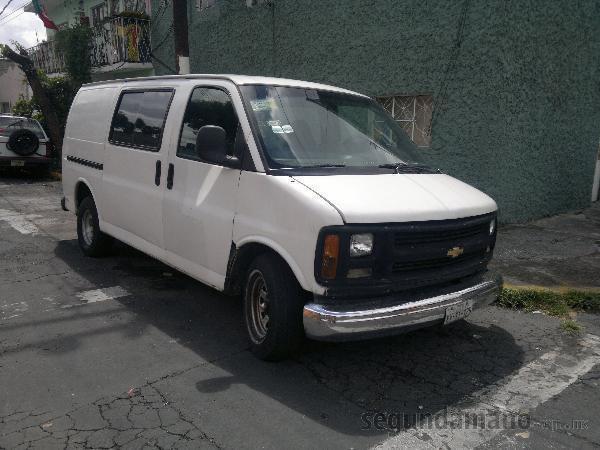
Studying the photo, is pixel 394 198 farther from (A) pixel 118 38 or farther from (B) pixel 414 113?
(A) pixel 118 38

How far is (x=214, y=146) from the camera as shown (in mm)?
3863

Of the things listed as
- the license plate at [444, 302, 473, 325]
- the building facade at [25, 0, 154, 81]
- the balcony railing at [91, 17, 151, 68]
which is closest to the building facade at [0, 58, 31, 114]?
the building facade at [25, 0, 154, 81]

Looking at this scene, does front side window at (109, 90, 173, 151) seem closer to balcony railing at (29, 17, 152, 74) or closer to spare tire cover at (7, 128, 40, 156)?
spare tire cover at (7, 128, 40, 156)

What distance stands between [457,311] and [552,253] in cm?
370

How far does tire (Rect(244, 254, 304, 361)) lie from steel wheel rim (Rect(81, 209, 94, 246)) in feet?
10.8

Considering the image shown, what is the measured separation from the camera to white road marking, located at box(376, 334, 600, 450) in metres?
2.96

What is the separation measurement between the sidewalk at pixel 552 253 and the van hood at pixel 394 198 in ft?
6.79

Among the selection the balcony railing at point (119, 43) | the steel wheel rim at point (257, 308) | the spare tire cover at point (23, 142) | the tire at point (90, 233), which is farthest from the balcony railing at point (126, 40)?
the steel wheel rim at point (257, 308)

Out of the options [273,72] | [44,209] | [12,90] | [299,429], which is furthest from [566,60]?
[12,90]

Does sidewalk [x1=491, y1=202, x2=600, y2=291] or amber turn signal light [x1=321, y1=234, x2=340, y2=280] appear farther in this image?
sidewalk [x1=491, y1=202, x2=600, y2=291]

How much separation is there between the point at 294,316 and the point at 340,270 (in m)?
0.53

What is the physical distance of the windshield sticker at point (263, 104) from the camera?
401cm

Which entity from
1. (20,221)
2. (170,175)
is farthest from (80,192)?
(20,221)

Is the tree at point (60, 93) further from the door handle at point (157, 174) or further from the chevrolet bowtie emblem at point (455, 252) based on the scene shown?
the chevrolet bowtie emblem at point (455, 252)
